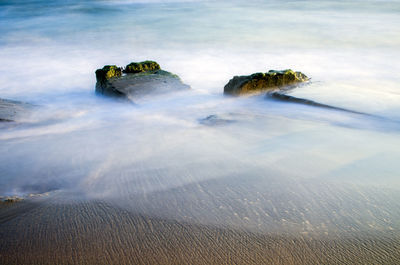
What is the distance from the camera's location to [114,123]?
4.05 meters

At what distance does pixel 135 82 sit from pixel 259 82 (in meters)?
1.78

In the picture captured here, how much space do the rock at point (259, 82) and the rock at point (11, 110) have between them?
265 cm

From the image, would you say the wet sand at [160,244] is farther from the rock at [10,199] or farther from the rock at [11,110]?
the rock at [11,110]

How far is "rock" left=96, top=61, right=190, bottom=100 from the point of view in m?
5.01

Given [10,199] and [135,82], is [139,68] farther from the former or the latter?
[10,199]

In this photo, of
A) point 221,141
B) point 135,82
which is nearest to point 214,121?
point 221,141

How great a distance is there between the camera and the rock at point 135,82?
5.01m

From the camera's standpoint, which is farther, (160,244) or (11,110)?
(11,110)

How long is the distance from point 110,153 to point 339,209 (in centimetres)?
186

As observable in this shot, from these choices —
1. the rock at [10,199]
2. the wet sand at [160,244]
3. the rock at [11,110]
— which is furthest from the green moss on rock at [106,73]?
the wet sand at [160,244]

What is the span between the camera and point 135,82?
5.25 metres

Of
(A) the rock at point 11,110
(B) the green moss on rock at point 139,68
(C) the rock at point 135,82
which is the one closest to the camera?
(A) the rock at point 11,110

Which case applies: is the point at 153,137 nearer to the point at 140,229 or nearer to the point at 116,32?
the point at 140,229

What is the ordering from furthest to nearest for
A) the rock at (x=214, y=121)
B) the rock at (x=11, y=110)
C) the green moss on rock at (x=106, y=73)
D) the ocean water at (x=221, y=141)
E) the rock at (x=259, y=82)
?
the green moss on rock at (x=106, y=73)
the rock at (x=259, y=82)
the rock at (x=11, y=110)
the rock at (x=214, y=121)
the ocean water at (x=221, y=141)
